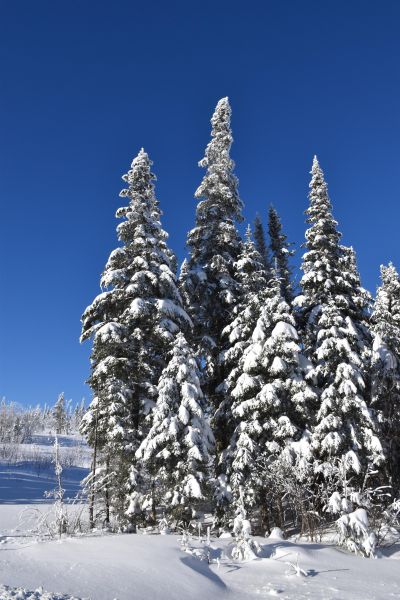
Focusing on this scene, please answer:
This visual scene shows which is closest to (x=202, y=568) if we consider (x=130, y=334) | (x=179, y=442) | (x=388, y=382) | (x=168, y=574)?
(x=168, y=574)

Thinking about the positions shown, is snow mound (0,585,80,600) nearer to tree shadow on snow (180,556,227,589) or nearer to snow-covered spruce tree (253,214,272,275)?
tree shadow on snow (180,556,227,589)

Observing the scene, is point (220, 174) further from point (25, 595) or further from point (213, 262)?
point (25, 595)

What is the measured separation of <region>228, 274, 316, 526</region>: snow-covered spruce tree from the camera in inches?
691

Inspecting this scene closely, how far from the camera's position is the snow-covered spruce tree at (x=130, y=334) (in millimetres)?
18125

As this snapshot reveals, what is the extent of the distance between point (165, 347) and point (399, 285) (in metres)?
13.8

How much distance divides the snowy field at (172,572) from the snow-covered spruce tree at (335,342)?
642 centimetres

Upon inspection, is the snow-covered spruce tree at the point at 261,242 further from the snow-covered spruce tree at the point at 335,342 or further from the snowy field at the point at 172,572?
the snowy field at the point at 172,572

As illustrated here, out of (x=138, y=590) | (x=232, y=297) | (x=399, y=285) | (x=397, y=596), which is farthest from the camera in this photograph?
(x=399, y=285)

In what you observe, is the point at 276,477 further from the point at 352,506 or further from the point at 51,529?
the point at 51,529

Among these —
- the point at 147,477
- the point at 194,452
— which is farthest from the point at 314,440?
the point at 147,477

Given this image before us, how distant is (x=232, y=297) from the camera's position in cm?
2250

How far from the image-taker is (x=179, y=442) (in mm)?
17047

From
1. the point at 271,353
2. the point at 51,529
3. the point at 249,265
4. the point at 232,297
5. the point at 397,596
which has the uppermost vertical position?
the point at 249,265

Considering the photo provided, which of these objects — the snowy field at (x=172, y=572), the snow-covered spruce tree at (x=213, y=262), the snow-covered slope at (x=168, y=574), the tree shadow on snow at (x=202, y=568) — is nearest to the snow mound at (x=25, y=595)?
the snowy field at (x=172, y=572)
